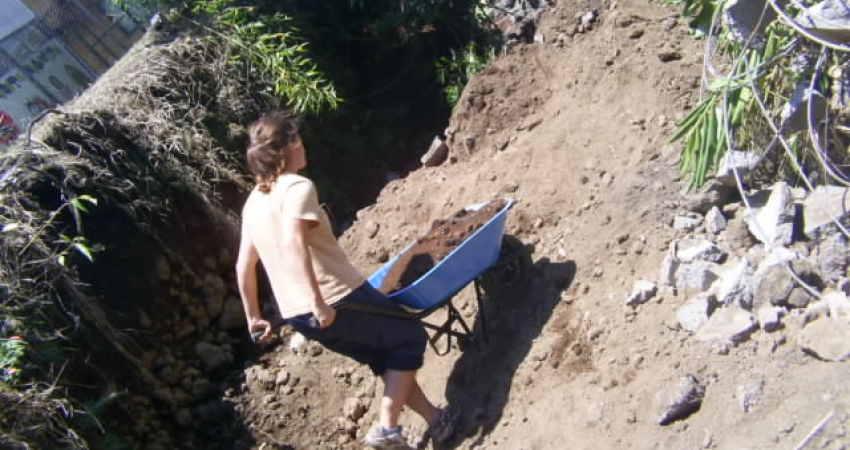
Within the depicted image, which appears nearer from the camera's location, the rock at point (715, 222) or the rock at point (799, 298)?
the rock at point (799, 298)

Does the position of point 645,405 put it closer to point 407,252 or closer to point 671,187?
point 671,187

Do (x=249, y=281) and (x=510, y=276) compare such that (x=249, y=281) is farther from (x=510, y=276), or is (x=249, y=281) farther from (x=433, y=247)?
(x=510, y=276)

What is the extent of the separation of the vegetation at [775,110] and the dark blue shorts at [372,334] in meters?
1.52

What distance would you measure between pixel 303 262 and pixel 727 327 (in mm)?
Result: 1684

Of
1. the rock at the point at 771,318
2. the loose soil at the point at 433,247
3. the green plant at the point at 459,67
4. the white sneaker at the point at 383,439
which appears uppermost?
the green plant at the point at 459,67

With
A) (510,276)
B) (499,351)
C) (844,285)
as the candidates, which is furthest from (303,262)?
(844,285)

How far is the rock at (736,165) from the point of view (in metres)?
3.57

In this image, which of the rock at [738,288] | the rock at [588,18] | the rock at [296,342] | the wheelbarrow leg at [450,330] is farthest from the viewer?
the rock at [588,18]

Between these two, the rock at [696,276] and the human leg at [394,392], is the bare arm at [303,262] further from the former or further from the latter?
the rock at [696,276]

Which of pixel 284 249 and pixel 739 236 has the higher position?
pixel 284 249

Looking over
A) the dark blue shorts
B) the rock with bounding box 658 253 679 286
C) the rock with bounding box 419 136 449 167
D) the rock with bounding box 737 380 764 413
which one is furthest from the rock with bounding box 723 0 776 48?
the rock with bounding box 419 136 449 167

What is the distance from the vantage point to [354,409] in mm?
4184

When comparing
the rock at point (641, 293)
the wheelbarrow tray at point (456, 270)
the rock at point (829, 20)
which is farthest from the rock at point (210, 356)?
the rock at point (829, 20)

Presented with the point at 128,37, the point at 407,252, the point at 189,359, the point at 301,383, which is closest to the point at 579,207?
the point at 407,252
